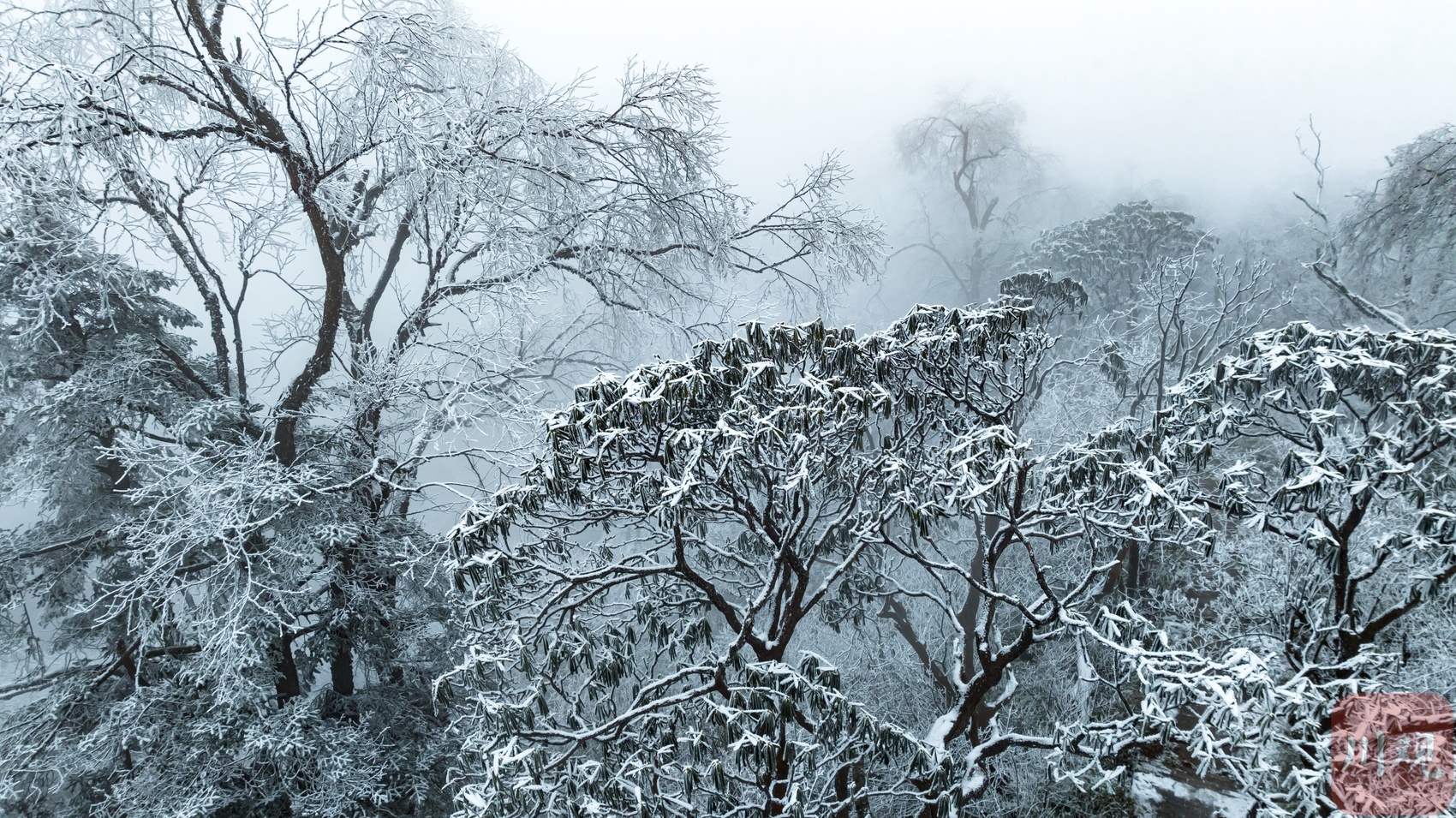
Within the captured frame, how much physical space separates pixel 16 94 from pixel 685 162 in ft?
19.4

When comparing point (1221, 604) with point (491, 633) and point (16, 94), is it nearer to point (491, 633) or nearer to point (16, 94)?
point (491, 633)

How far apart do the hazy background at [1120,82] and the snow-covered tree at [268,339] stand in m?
13.2

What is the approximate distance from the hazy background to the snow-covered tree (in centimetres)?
1320

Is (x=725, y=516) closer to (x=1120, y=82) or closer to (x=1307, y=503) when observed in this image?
(x=1307, y=503)

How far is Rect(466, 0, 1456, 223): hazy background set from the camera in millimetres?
23219

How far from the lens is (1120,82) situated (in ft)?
91.6

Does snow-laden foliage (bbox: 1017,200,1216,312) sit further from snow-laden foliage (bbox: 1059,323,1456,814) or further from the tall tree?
snow-laden foliage (bbox: 1059,323,1456,814)

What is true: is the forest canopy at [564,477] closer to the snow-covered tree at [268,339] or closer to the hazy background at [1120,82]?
the snow-covered tree at [268,339]

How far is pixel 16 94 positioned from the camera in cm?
552

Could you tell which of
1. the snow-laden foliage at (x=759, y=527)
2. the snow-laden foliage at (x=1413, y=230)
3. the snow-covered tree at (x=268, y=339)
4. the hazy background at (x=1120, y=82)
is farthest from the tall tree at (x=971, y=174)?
the snow-laden foliage at (x=759, y=527)

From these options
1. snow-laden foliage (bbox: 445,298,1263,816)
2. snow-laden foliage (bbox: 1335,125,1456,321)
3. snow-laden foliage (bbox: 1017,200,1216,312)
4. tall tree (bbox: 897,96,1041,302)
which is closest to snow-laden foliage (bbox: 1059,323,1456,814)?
snow-laden foliage (bbox: 445,298,1263,816)

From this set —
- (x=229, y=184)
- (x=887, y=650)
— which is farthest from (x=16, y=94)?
(x=887, y=650)

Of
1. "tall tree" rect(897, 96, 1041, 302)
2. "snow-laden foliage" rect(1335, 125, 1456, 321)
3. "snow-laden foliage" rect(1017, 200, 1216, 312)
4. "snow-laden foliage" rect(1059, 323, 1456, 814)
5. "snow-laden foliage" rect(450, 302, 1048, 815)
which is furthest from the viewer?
"tall tree" rect(897, 96, 1041, 302)

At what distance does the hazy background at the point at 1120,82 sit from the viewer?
76.2 feet
